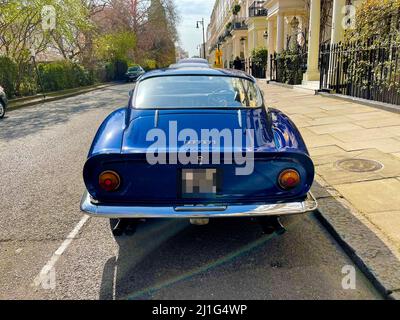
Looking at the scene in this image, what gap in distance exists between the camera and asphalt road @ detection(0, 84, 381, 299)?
250 cm

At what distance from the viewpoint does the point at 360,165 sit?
475cm

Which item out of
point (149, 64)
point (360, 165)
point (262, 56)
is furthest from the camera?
point (149, 64)

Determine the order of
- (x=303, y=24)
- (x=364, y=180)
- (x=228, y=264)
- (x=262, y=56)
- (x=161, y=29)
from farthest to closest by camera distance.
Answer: (x=161, y=29) < (x=262, y=56) < (x=303, y=24) < (x=364, y=180) < (x=228, y=264)

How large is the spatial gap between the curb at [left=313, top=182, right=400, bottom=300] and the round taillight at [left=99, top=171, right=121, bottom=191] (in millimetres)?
2010

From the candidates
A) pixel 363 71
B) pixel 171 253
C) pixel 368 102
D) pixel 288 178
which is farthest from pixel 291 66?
pixel 171 253

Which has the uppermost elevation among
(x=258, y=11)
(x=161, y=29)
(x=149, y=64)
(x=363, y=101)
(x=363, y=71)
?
(x=161, y=29)

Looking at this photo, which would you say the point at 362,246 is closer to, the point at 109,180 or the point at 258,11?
the point at 109,180

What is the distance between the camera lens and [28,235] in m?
3.42

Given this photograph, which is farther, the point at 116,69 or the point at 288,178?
the point at 116,69

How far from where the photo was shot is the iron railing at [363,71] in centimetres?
814

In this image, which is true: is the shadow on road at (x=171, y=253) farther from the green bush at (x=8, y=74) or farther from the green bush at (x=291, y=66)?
the green bush at (x=8, y=74)

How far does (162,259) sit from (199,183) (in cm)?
79

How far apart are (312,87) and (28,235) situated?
1287cm

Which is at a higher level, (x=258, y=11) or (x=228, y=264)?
(x=258, y=11)
